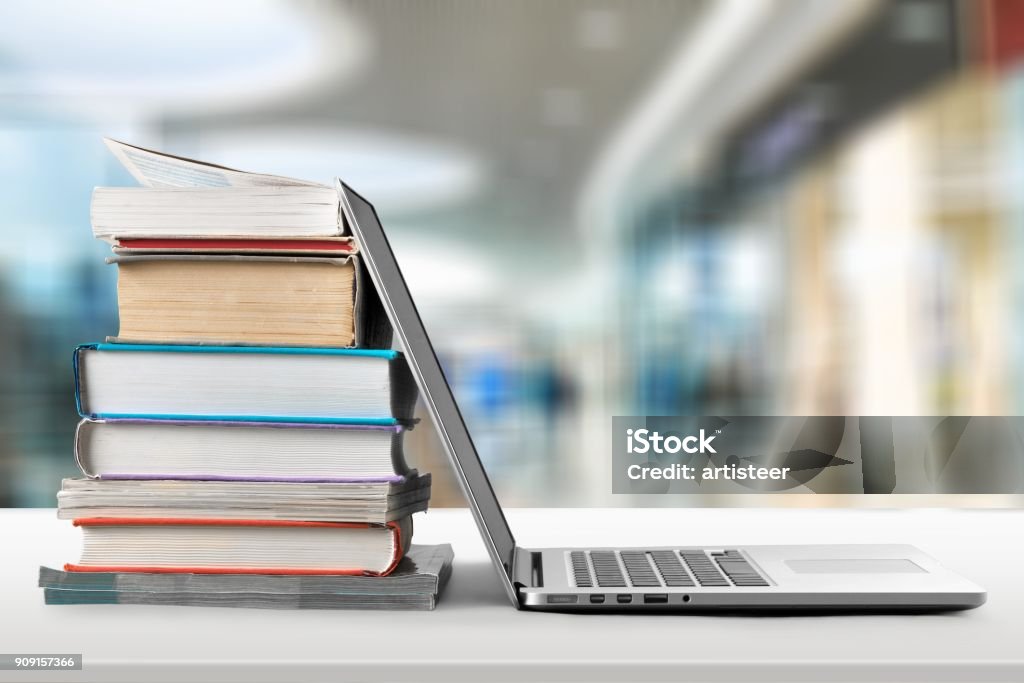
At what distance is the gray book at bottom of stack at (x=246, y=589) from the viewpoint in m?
0.65

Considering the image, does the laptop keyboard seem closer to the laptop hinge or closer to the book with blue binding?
the laptop hinge

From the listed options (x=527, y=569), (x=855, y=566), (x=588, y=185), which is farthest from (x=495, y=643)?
(x=588, y=185)

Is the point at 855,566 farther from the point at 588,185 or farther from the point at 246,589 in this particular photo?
the point at 588,185

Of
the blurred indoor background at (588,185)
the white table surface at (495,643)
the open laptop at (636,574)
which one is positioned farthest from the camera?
the blurred indoor background at (588,185)

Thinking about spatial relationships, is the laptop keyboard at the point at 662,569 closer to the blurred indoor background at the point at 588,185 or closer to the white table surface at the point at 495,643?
the white table surface at the point at 495,643

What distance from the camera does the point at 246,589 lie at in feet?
2.14

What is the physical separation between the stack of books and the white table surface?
0.03m

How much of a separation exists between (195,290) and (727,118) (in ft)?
5.52

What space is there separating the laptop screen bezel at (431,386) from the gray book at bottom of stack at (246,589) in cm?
6

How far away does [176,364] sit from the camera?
0.66m

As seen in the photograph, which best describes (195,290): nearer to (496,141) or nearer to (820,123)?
(496,141)

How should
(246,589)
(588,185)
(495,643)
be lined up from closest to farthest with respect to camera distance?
1. (495,643)
2. (246,589)
3. (588,185)

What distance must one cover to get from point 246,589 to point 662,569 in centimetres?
33

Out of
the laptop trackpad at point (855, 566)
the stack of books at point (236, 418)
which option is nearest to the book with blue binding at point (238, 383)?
the stack of books at point (236, 418)
